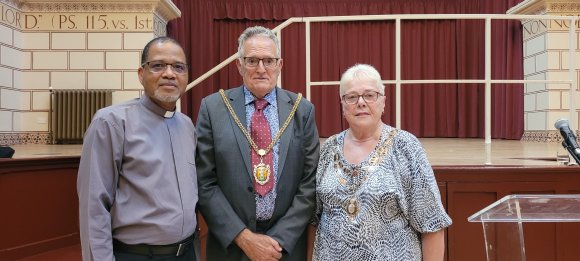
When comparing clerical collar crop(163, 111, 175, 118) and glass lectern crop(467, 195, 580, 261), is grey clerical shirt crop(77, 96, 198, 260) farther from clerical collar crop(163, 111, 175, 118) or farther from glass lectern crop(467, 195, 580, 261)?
glass lectern crop(467, 195, 580, 261)

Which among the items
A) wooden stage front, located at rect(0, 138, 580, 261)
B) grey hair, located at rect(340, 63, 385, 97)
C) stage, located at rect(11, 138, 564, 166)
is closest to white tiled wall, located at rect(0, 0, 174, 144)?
stage, located at rect(11, 138, 564, 166)

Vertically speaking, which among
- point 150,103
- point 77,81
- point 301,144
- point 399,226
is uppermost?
point 77,81

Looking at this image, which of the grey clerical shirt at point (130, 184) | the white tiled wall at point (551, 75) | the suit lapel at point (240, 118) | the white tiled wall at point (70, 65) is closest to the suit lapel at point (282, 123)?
the suit lapel at point (240, 118)

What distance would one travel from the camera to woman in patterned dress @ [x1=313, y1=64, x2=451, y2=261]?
183 centimetres

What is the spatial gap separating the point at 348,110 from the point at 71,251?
264 centimetres

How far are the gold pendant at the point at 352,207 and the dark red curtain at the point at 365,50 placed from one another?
24.6ft

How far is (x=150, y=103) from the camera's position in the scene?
190 centimetres

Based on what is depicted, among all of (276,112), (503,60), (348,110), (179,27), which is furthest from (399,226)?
(179,27)

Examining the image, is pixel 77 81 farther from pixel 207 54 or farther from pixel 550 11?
pixel 550 11

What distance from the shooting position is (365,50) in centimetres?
952

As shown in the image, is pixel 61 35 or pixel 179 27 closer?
pixel 61 35

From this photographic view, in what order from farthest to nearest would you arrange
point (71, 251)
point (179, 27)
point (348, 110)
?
point (179, 27)
point (71, 251)
point (348, 110)

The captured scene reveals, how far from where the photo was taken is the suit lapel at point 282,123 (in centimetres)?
203

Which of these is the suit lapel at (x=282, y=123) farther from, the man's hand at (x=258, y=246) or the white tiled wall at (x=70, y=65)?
the white tiled wall at (x=70, y=65)
